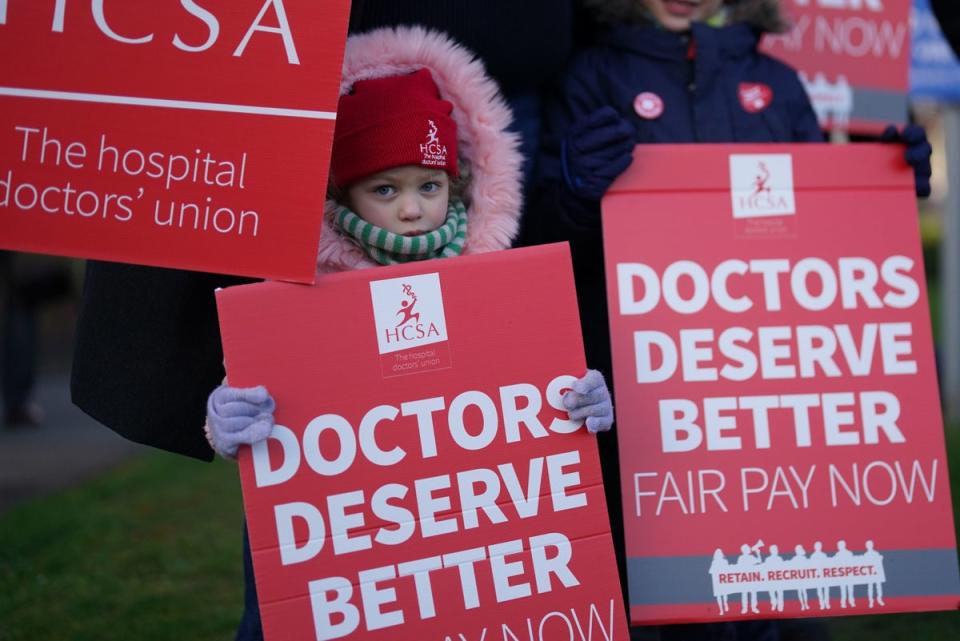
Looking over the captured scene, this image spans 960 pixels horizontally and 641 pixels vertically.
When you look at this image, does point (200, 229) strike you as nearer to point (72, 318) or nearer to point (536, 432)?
point (536, 432)

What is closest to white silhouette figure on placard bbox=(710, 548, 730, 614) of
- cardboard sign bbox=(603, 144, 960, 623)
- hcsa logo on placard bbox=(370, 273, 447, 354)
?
cardboard sign bbox=(603, 144, 960, 623)

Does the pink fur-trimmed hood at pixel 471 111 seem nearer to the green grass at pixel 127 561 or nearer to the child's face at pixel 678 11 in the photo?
the child's face at pixel 678 11

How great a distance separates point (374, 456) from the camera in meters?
2.05

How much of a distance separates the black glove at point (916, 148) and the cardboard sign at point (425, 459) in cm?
85

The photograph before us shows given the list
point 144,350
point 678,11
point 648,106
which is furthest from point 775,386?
point 144,350

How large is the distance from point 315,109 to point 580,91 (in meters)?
0.97

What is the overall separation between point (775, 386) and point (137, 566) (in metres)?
2.52

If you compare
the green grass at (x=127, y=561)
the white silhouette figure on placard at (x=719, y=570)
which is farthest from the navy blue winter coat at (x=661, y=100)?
the green grass at (x=127, y=561)

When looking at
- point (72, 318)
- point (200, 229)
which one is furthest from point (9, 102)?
point (72, 318)

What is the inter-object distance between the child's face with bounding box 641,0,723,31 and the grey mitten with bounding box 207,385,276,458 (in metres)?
1.41

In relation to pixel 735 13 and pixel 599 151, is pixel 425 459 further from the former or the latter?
pixel 735 13

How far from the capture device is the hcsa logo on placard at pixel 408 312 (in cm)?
204

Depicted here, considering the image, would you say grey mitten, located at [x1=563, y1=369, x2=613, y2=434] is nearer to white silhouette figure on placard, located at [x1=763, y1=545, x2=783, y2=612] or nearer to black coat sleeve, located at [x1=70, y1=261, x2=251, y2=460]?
→ white silhouette figure on placard, located at [x1=763, y1=545, x2=783, y2=612]

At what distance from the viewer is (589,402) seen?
2.09 meters
